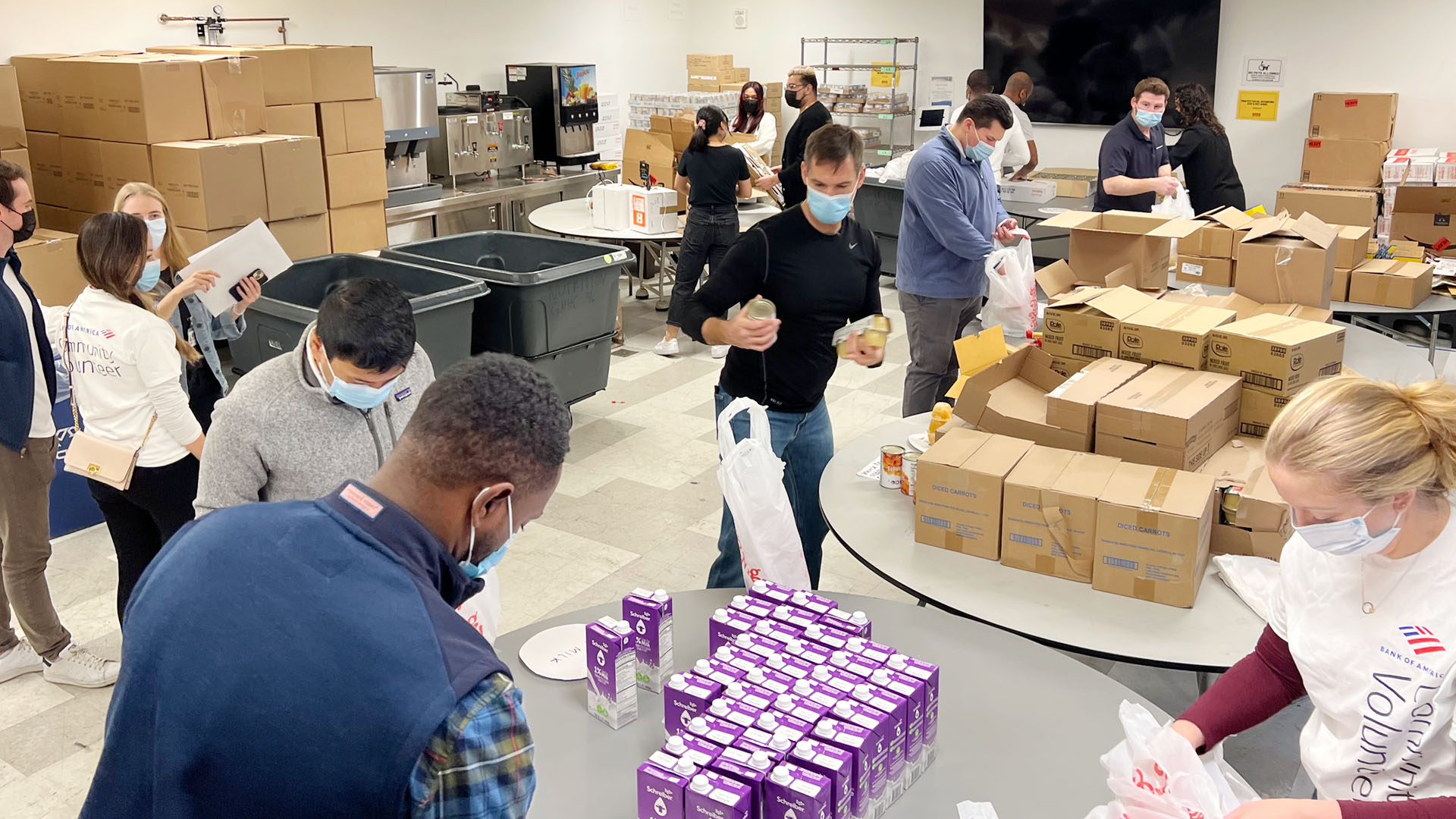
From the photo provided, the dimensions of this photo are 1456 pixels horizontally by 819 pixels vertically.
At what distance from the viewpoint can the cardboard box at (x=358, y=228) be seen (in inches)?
224

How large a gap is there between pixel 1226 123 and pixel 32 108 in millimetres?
7825

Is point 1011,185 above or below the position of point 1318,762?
above

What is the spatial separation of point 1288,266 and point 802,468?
1.83m

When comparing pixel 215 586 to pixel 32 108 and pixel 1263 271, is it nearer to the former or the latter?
pixel 1263 271

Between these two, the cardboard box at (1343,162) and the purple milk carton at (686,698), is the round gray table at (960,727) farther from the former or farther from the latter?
the cardboard box at (1343,162)

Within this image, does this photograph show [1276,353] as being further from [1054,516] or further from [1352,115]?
[1352,115]

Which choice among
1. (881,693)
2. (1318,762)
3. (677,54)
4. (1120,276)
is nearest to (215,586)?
(881,693)

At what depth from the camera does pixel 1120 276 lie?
3.86 metres

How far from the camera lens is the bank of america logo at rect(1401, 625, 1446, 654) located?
4.87 ft

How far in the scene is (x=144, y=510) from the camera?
10.1ft

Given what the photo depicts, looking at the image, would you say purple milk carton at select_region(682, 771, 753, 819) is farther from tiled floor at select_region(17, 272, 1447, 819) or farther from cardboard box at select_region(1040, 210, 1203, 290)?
cardboard box at select_region(1040, 210, 1203, 290)

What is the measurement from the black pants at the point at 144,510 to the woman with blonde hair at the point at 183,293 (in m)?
0.45

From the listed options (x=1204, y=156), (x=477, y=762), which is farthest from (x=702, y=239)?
(x=477, y=762)

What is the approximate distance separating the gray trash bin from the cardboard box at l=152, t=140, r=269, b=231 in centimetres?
36
